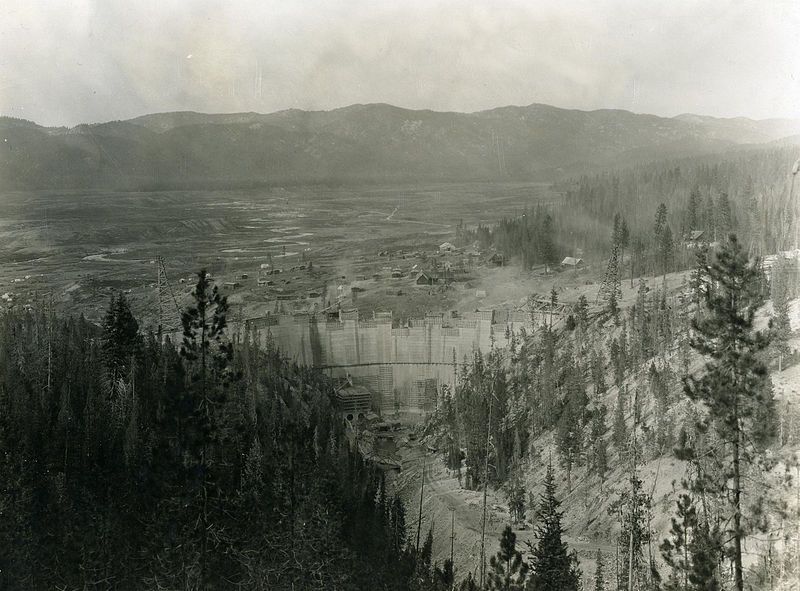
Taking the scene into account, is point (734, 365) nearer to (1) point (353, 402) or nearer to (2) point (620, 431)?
(2) point (620, 431)

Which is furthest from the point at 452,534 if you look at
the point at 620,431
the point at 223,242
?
the point at 223,242

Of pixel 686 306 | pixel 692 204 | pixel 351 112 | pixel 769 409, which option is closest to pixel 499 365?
pixel 686 306

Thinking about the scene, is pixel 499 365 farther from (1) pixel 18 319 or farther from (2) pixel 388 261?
(1) pixel 18 319

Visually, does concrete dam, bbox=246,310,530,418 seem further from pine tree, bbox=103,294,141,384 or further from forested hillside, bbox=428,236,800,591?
pine tree, bbox=103,294,141,384

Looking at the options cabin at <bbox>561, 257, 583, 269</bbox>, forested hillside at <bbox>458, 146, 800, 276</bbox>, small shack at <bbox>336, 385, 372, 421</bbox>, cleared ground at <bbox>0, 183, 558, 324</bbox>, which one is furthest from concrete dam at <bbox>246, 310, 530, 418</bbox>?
forested hillside at <bbox>458, 146, 800, 276</bbox>

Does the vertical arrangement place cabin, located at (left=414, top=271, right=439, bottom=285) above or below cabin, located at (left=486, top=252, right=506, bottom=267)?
below

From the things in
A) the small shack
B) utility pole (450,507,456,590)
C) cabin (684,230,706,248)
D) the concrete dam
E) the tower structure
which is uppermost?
cabin (684,230,706,248)

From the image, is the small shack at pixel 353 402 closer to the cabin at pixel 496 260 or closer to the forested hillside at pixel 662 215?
the cabin at pixel 496 260
